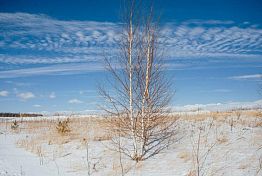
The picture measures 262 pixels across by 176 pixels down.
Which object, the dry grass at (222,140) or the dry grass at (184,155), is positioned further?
the dry grass at (222,140)

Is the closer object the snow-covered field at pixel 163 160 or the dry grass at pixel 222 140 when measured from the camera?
the snow-covered field at pixel 163 160

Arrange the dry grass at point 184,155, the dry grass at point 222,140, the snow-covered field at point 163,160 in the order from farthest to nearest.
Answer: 1. the dry grass at point 222,140
2. the dry grass at point 184,155
3. the snow-covered field at point 163,160

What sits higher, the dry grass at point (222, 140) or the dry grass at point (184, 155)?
the dry grass at point (222, 140)

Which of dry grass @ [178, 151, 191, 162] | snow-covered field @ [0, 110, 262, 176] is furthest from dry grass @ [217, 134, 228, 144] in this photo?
dry grass @ [178, 151, 191, 162]

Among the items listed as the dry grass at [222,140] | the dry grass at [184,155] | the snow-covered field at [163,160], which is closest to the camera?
the snow-covered field at [163,160]

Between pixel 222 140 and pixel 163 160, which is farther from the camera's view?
pixel 222 140

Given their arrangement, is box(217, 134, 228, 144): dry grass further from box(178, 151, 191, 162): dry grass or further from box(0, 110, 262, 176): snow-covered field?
box(178, 151, 191, 162): dry grass

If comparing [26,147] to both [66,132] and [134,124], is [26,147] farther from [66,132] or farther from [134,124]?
[134,124]

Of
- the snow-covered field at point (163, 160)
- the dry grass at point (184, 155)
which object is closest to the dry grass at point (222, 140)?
the snow-covered field at point (163, 160)

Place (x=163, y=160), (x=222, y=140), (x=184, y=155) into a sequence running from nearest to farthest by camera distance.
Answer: (x=184, y=155)
(x=163, y=160)
(x=222, y=140)

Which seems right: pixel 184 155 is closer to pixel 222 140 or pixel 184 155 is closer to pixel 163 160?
pixel 163 160

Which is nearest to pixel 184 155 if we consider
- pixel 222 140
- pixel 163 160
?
pixel 163 160

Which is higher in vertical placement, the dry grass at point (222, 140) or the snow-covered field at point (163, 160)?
the dry grass at point (222, 140)

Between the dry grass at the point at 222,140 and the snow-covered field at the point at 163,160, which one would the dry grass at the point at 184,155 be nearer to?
the snow-covered field at the point at 163,160
